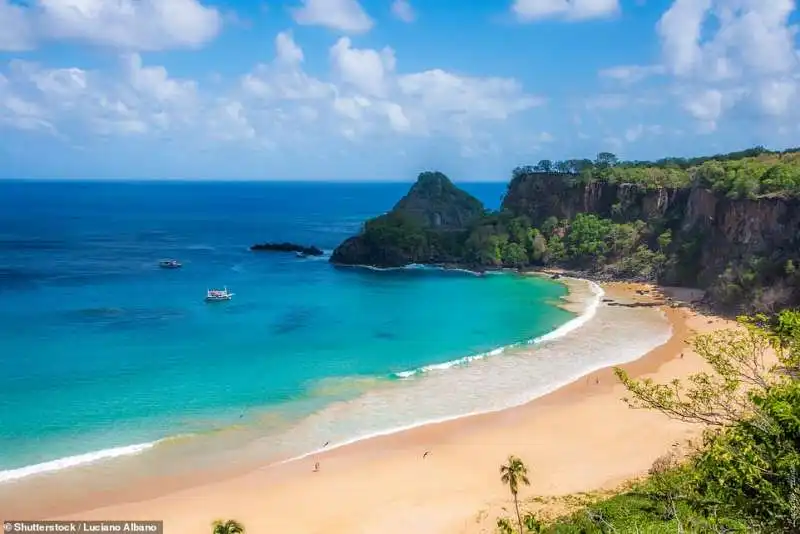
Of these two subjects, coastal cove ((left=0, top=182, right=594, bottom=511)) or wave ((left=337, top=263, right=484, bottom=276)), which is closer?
coastal cove ((left=0, top=182, right=594, bottom=511))

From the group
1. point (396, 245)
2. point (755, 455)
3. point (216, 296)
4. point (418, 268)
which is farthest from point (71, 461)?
point (396, 245)

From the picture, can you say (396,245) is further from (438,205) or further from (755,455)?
(755,455)

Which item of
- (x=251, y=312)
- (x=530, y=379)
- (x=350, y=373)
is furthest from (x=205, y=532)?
(x=251, y=312)

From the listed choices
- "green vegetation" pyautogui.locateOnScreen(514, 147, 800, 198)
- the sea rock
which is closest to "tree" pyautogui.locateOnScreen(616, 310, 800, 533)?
"green vegetation" pyautogui.locateOnScreen(514, 147, 800, 198)

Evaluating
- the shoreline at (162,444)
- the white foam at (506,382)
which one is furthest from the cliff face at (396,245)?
the shoreline at (162,444)

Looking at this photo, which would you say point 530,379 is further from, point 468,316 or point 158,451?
point 158,451

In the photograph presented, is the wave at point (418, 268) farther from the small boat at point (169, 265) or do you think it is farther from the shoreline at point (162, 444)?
the shoreline at point (162, 444)

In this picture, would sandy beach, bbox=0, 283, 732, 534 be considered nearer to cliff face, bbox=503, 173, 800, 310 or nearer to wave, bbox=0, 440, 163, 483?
wave, bbox=0, 440, 163, 483

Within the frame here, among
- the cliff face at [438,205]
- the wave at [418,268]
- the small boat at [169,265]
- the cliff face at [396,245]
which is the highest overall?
the cliff face at [438,205]
